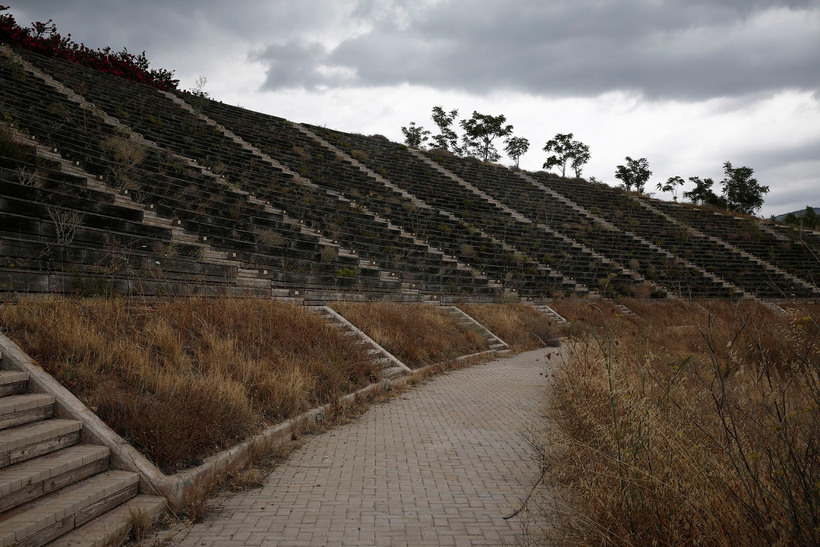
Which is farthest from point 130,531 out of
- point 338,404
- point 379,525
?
point 338,404

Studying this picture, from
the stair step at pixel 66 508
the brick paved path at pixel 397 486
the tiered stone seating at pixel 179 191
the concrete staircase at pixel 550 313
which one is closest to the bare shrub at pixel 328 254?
the tiered stone seating at pixel 179 191

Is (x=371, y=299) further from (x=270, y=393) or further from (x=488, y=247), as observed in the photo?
(x=488, y=247)

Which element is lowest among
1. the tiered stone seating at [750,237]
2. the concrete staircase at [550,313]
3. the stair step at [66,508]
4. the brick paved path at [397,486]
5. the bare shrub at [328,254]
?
the concrete staircase at [550,313]

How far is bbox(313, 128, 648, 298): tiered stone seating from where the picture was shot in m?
30.8

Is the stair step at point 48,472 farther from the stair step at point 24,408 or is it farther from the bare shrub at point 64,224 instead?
the bare shrub at point 64,224

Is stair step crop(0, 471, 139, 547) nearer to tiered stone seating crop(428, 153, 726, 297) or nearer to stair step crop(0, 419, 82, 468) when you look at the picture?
stair step crop(0, 419, 82, 468)

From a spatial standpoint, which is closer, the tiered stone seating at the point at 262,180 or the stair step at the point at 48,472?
the stair step at the point at 48,472

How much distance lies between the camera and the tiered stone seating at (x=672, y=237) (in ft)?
111

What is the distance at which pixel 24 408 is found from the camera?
4.57 metres

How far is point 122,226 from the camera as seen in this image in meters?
10.5

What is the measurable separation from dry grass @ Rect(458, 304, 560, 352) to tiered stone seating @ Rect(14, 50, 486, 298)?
2.49 meters

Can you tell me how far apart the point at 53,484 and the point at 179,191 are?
1334 centimetres

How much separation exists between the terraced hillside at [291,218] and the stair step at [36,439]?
11.7ft

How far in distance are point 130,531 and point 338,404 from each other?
3.95 m
